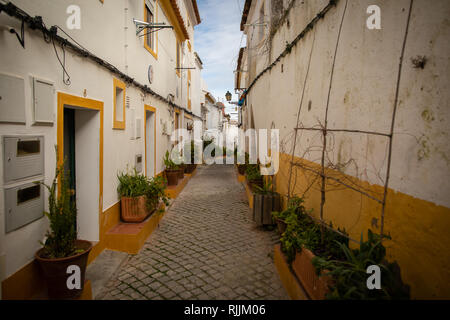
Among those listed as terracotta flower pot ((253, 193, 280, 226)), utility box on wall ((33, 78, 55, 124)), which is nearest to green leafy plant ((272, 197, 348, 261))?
terracotta flower pot ((253, 193, 280, 226))

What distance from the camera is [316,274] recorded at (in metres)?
2.91

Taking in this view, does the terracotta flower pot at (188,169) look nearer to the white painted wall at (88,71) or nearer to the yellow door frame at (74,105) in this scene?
the white painted wall at (88,71)

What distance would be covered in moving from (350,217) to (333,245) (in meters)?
0.40

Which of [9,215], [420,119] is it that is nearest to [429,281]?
[420,119]

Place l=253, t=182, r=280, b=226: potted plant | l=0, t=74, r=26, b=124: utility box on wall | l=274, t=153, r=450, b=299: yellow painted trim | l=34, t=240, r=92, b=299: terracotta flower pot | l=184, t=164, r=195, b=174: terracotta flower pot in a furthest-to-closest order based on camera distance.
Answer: l=184, t=164, r=195, b=174: terracotta flower pot
l=253, t=182, r=280, b=226: potted plant
l=34, t=240, r=92, b=299: terracotta flower pot
l=0, t=74, r=26, b=124: utility box on wall
l=274, t=153, r=450, b=299: yellow painted trim

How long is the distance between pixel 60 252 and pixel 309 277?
2771mm

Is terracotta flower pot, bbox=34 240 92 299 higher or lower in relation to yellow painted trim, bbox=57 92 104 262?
lower

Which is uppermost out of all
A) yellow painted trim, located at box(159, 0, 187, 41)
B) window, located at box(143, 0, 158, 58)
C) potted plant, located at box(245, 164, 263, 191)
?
yellow painted trim, located at box(159, 0, 187, 41)

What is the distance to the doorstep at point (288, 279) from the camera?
10.8 ft

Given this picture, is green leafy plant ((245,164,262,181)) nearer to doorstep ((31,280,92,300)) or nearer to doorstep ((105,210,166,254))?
doorstep ((105,210,166,254))

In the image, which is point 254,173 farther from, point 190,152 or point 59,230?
point 59,230

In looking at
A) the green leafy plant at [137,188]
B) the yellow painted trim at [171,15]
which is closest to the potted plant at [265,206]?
the green leafy plant at [137,188]

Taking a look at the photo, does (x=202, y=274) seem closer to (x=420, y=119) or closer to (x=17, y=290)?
(x=17, y=290)

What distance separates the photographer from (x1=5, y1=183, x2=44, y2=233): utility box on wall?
2.80 metres
